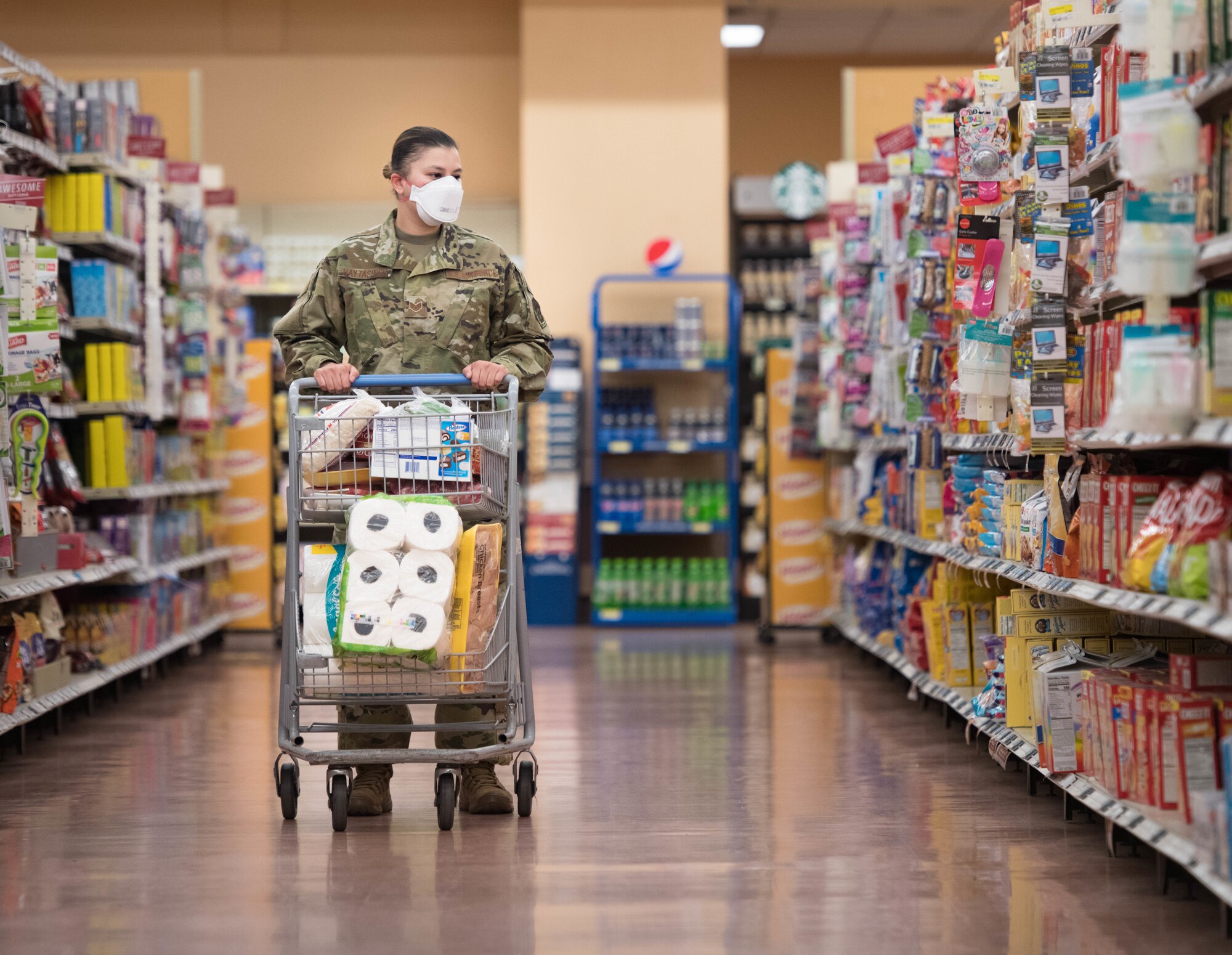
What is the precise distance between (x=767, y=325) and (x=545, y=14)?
8.90 feet

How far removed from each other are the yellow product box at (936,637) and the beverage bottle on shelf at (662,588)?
4.00 m

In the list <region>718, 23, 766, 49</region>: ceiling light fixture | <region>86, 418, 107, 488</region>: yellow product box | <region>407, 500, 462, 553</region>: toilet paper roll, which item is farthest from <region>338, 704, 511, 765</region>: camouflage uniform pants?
<region>718, 23, 766, 49</region>: ceiling light fixture

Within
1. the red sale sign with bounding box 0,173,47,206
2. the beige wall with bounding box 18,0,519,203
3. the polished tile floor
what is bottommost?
the polished tile floor

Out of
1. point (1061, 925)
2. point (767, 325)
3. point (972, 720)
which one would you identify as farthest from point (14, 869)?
point (767, 325)

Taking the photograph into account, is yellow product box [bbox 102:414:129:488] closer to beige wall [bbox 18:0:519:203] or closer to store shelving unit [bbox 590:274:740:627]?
store shelving unit [bbox 590:274:740:627]

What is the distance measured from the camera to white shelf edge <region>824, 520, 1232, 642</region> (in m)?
2.71

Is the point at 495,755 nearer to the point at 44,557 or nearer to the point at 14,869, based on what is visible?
the point at 14,869

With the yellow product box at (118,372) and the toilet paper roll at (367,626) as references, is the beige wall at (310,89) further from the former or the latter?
the toilet paper roll at (367,626)

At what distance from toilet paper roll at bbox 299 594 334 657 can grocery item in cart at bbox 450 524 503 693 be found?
0.31 meters

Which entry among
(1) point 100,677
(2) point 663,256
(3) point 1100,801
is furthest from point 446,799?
(2) point 663,256

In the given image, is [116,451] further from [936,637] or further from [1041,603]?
[1041,603]

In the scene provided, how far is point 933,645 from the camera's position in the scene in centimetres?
535

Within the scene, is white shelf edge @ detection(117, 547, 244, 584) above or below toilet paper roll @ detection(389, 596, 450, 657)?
below

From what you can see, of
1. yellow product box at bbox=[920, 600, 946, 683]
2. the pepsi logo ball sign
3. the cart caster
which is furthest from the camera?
the pepsi logo ball sign
